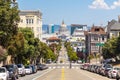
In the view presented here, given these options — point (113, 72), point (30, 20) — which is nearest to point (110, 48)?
point (30, 20)

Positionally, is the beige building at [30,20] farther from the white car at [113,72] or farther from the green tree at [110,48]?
the white car at [113,72]

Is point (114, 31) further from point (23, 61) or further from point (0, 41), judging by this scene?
point (0, 41)

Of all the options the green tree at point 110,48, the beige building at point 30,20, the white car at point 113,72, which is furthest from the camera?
the beige building at point 30,20

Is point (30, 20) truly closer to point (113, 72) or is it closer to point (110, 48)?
point (110, 48)

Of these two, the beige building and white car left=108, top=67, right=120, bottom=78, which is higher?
the beige building

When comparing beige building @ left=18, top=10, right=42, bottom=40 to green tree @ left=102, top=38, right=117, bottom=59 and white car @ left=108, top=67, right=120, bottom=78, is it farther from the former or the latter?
white car @ left=108, top=67, right=120, bottom=78

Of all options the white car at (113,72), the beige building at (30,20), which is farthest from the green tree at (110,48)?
the white car at (113,72)

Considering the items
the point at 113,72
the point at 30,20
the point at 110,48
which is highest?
the point at 30,20

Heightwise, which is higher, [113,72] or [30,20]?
[30,20]

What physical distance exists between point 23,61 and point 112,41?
3043cm

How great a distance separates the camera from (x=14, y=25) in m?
47.2

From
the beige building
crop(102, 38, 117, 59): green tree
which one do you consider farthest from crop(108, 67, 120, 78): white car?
the beige building

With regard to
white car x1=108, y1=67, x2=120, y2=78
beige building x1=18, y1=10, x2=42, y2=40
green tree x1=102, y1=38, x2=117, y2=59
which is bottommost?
white car x1=108, y1=67, x2=120, y2=78

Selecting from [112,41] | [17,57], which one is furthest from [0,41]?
[112,41]
